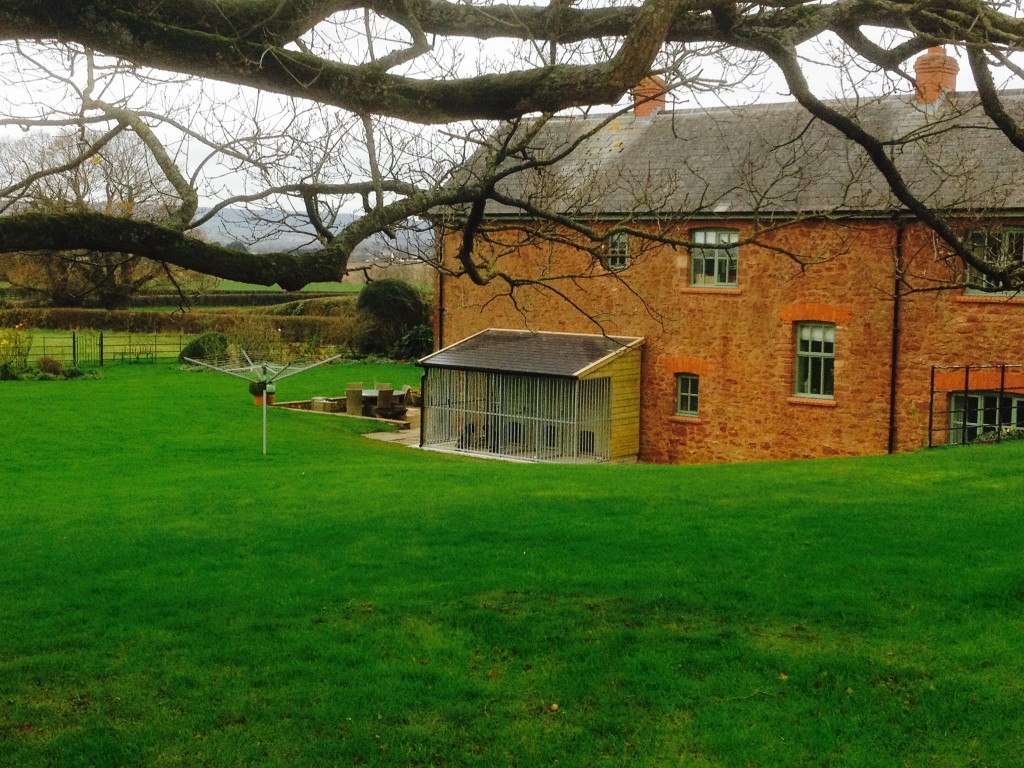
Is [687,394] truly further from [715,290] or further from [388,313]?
[388,313]

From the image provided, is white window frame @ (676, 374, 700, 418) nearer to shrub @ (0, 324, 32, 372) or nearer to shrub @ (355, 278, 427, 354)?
shrub @ (355, 278, 427, 354)

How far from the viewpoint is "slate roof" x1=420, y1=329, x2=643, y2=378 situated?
81.4 feet

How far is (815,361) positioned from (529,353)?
6.57m

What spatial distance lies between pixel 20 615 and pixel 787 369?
1848cm

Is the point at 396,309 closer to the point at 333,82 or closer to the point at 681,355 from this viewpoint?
the point at 681,355

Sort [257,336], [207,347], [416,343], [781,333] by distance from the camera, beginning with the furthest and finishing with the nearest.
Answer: [416,343], [257,336], [207,347], [781,333]

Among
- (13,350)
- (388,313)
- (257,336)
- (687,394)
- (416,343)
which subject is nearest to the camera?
(687,394)

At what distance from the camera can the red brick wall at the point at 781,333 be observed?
22.0 metres

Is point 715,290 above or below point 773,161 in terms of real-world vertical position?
below

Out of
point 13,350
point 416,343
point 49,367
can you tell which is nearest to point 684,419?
point 416,343

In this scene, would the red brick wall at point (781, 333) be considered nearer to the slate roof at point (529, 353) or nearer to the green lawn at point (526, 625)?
the slate roof at point (529, 353)

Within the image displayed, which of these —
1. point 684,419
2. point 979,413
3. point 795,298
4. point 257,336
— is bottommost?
point 684,419

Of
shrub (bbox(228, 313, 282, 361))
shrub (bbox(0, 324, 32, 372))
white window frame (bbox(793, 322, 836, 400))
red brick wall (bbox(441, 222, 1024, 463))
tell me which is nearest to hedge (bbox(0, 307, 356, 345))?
shrub (bbox(228, 313, 282, 361))

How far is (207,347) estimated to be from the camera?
38.2m
